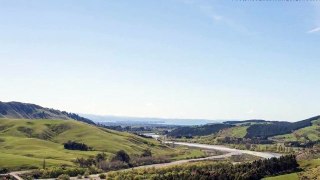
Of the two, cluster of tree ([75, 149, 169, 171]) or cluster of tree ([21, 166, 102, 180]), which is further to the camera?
cluster of tree ([75, 149, 169, 171])

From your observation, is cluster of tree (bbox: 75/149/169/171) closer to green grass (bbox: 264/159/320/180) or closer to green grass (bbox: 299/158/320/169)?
green grass (bbox: 264/159/320/180)

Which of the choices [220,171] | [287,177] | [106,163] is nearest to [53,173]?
[106,163]

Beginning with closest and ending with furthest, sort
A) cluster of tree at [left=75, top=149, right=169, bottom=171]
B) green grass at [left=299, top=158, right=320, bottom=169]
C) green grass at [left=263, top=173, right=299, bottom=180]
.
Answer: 1. green grass at [left=263, top=173, right=299, bottom=180]
2. green grass at [left=299, top=158, right=320, bottom=169]
3. cluster of tree at [left=75, top=149, right=169, bottom=171]

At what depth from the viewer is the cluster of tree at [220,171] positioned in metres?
137

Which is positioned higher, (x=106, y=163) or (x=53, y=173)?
(x=106, y=163)

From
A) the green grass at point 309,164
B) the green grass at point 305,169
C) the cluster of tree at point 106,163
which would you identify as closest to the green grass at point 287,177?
the green grass at point 305,169

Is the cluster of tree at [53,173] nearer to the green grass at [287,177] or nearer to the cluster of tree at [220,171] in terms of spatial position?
the cluster of tree at [220,171]

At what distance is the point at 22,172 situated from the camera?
506ft

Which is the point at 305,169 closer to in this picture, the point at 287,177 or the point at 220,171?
the point at 287,177

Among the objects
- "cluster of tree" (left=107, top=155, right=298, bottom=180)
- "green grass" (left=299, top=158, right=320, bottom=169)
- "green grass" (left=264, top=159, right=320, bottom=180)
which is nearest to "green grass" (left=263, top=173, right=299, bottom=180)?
"green grass" (left=264, top=159, right=320, bottom=180)

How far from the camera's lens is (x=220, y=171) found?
14100cm

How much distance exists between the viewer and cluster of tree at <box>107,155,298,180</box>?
137 metres

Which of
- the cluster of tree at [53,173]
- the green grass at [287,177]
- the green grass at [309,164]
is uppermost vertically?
the green grass at [309,164]

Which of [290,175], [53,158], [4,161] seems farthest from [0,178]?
[290,175]
